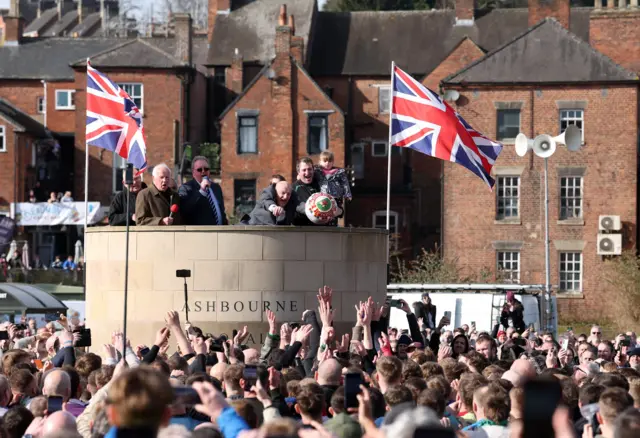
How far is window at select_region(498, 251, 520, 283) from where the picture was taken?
63125mm

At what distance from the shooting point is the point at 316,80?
7375 centimetres

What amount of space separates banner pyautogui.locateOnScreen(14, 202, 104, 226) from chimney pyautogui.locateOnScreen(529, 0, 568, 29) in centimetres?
2214

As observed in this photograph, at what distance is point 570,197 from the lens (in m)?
63.9

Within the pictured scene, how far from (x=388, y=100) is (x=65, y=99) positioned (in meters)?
17.4

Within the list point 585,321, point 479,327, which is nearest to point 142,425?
point 479,327

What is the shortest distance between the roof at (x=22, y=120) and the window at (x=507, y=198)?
24247 millimetres

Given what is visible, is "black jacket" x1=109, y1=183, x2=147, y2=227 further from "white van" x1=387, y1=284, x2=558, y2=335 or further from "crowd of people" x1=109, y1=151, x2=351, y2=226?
"white van" x1=387, y1=284, x2=558, y2=335

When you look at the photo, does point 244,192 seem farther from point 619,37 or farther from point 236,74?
point 619,37

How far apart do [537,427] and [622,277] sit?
173 feet

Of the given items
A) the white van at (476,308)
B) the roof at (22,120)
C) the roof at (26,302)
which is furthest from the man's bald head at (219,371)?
the roof at (22,120)

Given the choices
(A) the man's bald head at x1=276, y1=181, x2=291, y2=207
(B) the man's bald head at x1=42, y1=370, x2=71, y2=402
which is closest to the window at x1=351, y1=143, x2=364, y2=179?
(A) the man's bald head at x1=276, y1=181, x2=291, y2=207

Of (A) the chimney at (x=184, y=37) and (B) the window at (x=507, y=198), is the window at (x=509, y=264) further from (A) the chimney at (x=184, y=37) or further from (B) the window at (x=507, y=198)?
(A) the chimney at (x=184, y=37)

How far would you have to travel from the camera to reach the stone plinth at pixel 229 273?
20.6 m

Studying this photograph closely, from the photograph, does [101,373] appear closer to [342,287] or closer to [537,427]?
[537,427]
